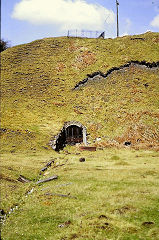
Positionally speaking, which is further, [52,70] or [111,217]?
[52,70]

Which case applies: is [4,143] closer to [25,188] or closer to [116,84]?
[25,188]

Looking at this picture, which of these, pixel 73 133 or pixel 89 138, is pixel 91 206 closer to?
pixel 89 138

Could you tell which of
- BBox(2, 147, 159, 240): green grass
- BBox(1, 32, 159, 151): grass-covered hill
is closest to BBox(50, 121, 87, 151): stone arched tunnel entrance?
BBox(1, 32, 159, 151): grass-covered hill

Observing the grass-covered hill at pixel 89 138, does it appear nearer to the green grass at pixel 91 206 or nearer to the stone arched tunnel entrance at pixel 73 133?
the green grass at pixel 91 206

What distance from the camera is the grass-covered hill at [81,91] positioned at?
42.5m

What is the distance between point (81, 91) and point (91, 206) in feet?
129

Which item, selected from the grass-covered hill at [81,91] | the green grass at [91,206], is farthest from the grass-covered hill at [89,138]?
the grass-covered hill at [81,91]

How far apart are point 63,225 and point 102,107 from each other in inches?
1464

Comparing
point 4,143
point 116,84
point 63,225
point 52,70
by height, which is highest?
point 52,70

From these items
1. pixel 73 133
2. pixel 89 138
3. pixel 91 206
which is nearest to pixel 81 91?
pixel 73 133

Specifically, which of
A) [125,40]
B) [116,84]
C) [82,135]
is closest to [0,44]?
[125,40]

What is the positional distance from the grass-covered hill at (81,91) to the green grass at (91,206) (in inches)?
601

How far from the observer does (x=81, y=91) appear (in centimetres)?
5388

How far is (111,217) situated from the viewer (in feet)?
48.4
